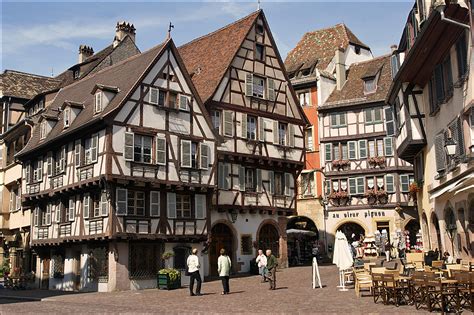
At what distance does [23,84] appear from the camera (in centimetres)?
4184

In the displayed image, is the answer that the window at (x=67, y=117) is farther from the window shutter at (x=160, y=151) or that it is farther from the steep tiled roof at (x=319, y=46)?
the steep tiled roof at (x=319, y=46)

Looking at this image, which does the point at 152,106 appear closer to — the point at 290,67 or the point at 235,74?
the point at 235,74

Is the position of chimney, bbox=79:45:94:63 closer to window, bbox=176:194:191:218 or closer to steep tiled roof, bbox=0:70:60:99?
steep tiled roof, bbox=0:70:60:99

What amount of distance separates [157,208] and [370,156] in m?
20.6

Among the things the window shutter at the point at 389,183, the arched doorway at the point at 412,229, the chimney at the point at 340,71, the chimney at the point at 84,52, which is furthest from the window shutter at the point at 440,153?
the chimney at the point at 84,52

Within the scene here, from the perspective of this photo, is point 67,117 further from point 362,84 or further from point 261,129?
point 362,84

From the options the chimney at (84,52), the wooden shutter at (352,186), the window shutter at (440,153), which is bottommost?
the window shutter at (440,153)

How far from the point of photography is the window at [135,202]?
25.5 meters

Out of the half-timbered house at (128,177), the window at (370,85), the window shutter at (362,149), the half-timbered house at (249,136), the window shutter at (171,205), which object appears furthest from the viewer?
the window at (370,85)

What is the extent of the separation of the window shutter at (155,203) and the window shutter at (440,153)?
483 inches

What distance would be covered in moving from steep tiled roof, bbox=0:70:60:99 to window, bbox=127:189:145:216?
18.6 m

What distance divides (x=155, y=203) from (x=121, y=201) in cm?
190

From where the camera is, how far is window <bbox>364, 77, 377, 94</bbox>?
1699 inches

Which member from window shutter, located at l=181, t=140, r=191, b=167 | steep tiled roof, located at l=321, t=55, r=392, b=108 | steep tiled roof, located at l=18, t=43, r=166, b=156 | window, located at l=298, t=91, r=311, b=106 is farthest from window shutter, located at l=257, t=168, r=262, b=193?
window, located at l=298, t=91, r=311, b=106
